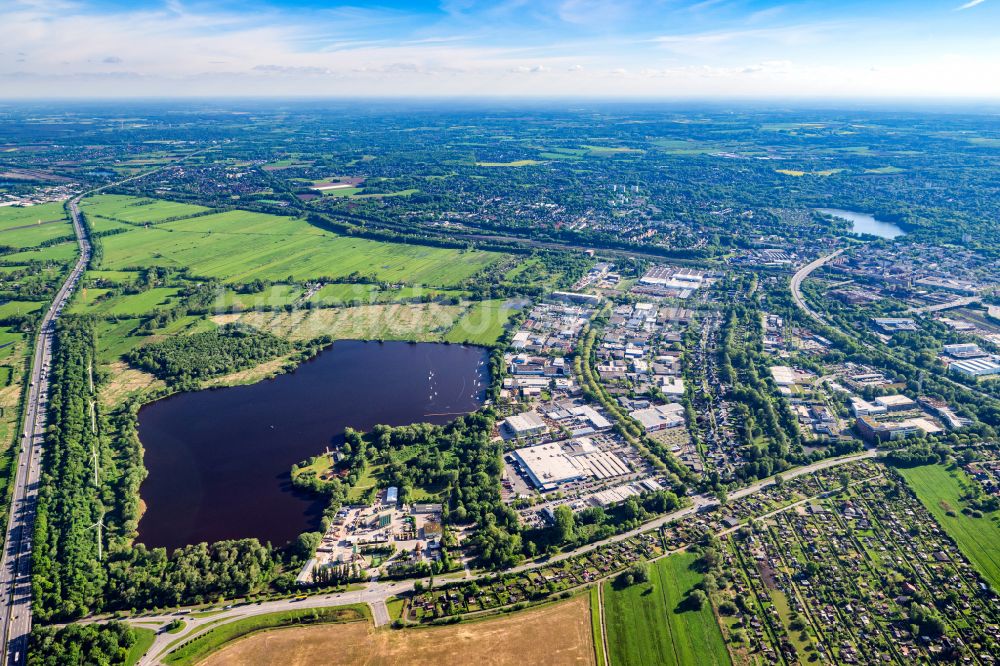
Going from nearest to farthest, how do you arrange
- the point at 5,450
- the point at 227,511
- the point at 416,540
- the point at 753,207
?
the point at 416,540 < the point at 227,511 < the point at 5,450 < the point at 753,207

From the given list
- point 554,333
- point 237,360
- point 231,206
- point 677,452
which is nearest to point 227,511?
point 237,360

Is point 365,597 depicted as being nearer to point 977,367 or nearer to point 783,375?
point 783,375

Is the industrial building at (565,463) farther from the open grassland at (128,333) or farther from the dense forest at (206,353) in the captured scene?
the open grassland at (128,333)

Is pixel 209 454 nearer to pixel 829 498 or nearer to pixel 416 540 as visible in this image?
pixel 416 540

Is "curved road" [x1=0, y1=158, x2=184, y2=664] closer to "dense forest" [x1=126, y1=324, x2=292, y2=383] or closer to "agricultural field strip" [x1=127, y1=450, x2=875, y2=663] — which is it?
"agricultural field strip" [x1=127, y1=450, x2=875, y2=663]

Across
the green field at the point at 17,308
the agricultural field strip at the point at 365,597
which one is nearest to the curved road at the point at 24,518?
the agricultural field strip at the point at 365,597

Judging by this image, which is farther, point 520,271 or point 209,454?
point 520,271

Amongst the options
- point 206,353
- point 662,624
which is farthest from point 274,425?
point 662,624
